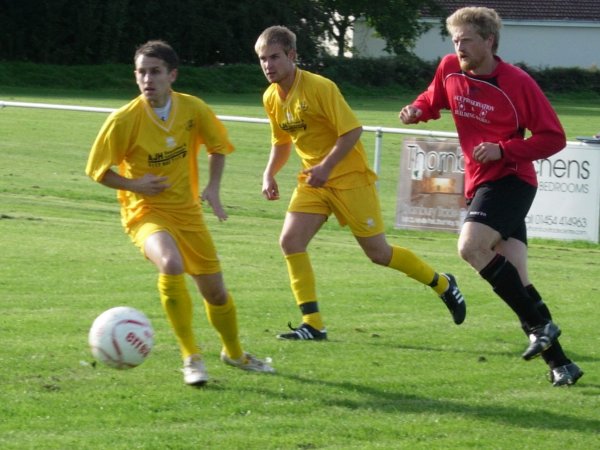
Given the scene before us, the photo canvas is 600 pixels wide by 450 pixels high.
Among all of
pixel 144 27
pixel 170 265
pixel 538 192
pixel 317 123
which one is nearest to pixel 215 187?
pixel 170 265

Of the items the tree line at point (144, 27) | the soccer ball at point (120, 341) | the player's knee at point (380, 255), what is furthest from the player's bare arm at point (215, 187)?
the tree line at point (144, 27)

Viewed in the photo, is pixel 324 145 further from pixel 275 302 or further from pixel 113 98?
pixel 113 98

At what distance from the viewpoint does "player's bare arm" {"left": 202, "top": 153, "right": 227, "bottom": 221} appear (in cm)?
714

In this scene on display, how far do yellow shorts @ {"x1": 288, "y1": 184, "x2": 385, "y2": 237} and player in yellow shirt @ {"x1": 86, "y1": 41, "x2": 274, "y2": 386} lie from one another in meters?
1.37

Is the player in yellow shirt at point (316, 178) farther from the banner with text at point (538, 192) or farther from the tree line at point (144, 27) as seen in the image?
the tree line at point (144, 27)

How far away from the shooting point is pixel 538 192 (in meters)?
14.6

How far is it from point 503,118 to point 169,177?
1.91 meters

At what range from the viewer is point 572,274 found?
1190 cm

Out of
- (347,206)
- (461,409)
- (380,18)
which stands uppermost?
(347,206)

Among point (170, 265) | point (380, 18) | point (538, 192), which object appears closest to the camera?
point (170, 265)

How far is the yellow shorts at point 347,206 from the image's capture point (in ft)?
27.8

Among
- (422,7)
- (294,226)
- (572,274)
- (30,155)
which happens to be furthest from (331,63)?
(294,226)

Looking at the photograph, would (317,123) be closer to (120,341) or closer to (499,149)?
(499,149)

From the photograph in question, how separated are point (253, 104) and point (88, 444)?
35403 mm
